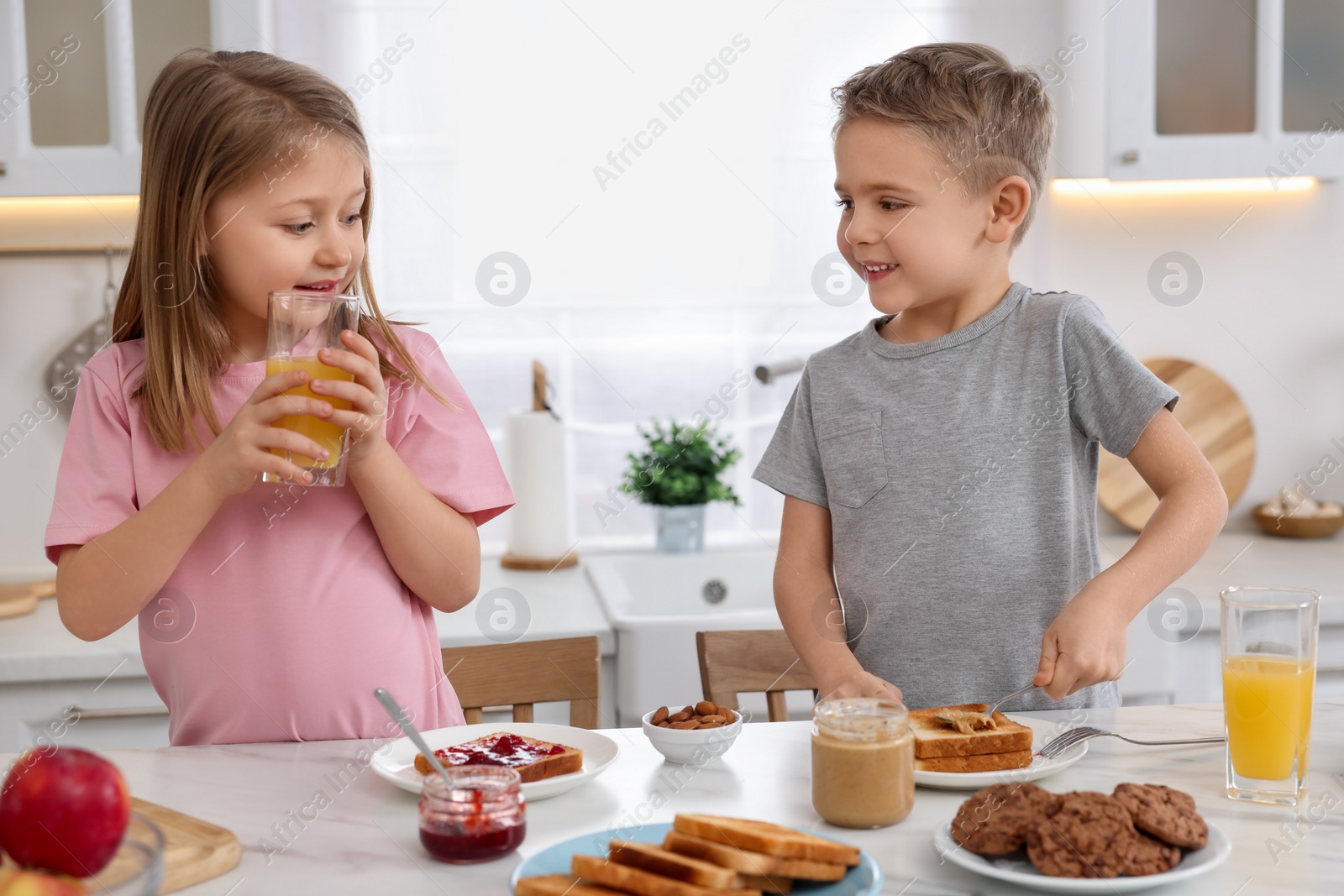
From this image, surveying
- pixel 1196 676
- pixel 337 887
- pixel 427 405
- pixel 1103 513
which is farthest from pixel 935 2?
pixel 337 887

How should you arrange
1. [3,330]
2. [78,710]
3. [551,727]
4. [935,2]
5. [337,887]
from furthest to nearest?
[935,2] < [3,330] < [78,710] < [551,727] < [337,887]

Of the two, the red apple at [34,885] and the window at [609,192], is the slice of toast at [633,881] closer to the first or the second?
the red apple at [34,885]

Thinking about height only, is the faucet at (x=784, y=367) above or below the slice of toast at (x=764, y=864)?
above

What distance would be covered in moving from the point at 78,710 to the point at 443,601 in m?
0.93

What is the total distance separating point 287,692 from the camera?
117 centimetres

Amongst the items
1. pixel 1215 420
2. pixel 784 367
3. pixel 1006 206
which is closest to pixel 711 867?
pixel 1006 206

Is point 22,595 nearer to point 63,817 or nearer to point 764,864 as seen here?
point 63,817

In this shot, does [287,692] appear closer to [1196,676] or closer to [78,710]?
[78,710]

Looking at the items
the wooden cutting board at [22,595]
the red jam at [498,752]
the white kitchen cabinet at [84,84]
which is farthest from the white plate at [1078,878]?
the white kitchen cabinet at [84,84]

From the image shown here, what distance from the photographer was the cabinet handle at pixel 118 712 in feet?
5.90

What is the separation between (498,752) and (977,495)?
2.03 feet

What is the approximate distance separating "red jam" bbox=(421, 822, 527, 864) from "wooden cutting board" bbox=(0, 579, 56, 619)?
Answer: 146 cm

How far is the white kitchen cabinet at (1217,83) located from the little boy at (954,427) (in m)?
1.01

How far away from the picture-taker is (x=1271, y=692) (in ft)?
2.91
